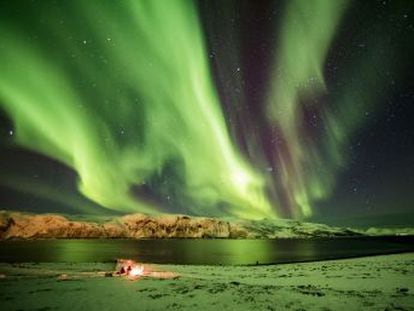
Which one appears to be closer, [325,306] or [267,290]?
[325,306]

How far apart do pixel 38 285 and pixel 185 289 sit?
10.6 metres

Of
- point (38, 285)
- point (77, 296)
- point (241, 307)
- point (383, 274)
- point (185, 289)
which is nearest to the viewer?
point (241, 307)

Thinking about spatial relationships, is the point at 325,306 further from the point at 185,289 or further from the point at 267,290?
the point at 185,289

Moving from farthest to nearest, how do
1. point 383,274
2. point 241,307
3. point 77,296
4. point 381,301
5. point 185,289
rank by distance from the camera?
1. point 383,274
2. point 185,289
3. point 77,296
4. point 381,301
5. point 241,307

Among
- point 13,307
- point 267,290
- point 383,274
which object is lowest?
point 13,307

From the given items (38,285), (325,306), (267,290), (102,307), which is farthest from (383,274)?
(38,285)

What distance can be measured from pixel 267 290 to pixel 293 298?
3.23 m

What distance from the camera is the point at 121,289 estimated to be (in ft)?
80.9

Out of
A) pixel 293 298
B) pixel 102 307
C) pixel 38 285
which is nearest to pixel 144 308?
pixel 102 307

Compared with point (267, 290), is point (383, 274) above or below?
above

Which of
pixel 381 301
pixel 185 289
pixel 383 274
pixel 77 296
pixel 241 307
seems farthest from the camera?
pixel 383 274

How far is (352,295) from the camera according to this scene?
22.8m

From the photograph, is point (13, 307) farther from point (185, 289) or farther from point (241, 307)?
point (241, 307)

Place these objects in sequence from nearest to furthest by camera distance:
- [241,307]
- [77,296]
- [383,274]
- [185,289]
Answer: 1. [241,307]
2. [77,296]
3. [185,289]
4. [383,274]
